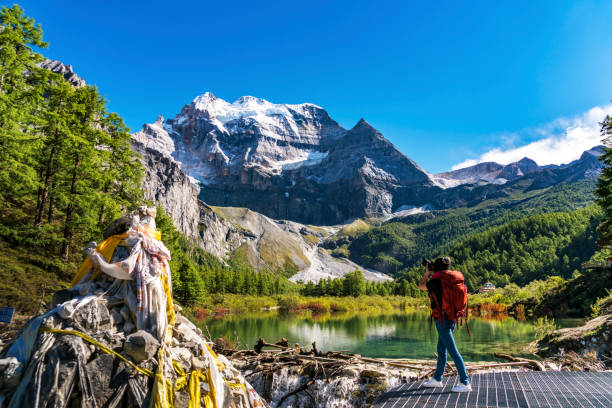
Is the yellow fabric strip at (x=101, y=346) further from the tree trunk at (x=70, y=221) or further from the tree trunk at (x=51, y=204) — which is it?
the tree trunk at (x=51, y=204)

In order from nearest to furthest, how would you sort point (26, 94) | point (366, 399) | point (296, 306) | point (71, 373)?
point (71, 373), point (366, 399), point (26, 94), point (296, 306)

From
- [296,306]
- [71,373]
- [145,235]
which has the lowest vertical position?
[296,306]

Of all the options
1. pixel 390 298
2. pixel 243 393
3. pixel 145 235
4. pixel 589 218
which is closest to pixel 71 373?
pixel 145 235

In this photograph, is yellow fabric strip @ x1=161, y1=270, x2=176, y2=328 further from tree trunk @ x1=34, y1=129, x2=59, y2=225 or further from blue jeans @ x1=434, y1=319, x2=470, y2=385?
tree trunk @ x1=34, y1=129, x2=59, y2=225

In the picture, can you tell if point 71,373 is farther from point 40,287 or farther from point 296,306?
point 296,306

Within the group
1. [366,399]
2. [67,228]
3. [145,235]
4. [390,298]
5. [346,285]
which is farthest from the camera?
[346,285]

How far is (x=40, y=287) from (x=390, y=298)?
3666 inches

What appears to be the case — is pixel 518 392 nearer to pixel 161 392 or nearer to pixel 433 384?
pixel 433 384

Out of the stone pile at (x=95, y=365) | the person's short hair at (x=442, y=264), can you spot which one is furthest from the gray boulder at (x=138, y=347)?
the person's short hair at (x=442, y=264)

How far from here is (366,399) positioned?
7609 mm

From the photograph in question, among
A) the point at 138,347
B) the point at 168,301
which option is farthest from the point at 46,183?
the point at 138,347

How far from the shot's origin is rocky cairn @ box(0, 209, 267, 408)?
4148 millimetres

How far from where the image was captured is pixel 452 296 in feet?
21.6

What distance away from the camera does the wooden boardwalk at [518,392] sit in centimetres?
552
